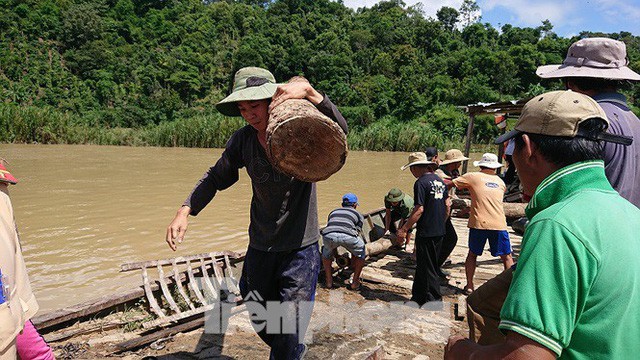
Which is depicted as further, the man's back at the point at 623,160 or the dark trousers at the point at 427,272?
the dark trousers at the point at 427,272

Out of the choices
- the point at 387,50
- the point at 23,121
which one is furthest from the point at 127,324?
the point at 387,50

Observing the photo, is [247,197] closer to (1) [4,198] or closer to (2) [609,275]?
(1) [4,198]

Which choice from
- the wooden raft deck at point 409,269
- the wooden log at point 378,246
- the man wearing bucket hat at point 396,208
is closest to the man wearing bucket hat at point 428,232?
the wooden raft deck at point 409,269

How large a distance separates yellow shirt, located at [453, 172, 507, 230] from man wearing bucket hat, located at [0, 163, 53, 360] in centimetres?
377

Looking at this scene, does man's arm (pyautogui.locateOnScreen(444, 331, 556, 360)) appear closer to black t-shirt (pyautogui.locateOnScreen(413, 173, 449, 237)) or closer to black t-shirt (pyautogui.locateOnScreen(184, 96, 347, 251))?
black t-shirt (pyautogui.locateOnScreen(184, 96, 347, 251))

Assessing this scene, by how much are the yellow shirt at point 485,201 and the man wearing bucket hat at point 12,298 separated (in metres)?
3.77

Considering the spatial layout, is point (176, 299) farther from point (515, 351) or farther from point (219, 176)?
point (515, 351)

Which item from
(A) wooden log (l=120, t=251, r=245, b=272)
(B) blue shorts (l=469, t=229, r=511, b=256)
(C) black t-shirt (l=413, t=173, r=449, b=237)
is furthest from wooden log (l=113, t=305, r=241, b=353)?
(B) blue shorts (l=469, t=229, r=511, b=256)

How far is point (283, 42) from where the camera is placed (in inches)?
2662

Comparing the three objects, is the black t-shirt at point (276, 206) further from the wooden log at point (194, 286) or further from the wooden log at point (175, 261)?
the wooden log at point (175, 261)

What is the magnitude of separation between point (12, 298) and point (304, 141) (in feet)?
4.85

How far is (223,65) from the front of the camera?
6400 centimetres

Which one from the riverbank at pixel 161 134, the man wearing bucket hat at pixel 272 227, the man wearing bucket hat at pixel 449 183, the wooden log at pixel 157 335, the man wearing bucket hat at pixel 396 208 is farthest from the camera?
the riverbank at pixel 161 134

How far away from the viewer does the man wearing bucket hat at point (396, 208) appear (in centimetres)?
614
